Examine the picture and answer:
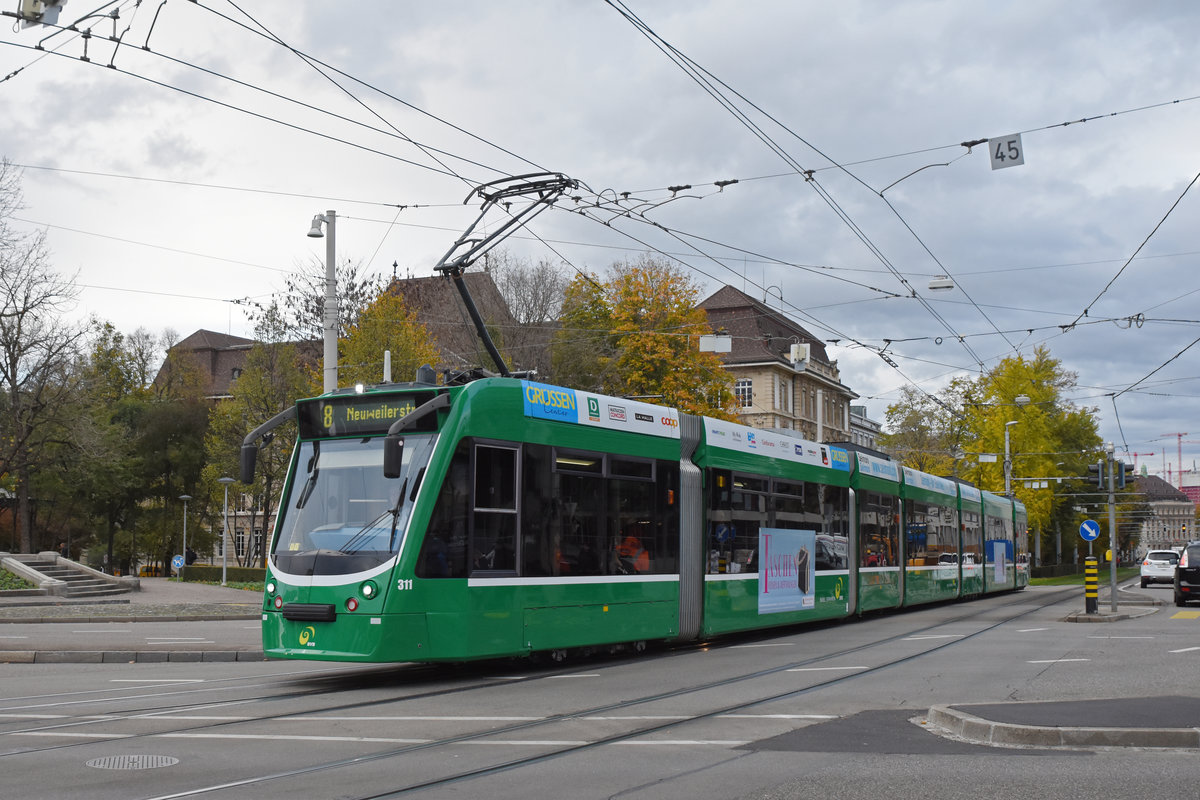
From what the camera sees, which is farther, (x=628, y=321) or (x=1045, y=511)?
(x=1045, y=511)

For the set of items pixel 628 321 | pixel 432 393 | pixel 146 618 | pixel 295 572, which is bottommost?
pixel 146 618

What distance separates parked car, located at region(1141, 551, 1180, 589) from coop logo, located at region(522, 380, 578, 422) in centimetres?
4089

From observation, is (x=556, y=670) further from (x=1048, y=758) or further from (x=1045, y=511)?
(x=1045, y=511)

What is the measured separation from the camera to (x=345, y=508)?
493 inches

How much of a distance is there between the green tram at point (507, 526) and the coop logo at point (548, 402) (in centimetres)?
3

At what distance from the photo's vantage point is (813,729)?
9414 millimetres

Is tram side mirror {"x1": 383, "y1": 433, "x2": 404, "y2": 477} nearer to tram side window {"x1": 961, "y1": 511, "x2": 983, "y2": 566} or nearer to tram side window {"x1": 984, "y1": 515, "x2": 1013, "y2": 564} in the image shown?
tram side window {"x1": 961, "y1": 511, "x2": 983, "y2": 566}

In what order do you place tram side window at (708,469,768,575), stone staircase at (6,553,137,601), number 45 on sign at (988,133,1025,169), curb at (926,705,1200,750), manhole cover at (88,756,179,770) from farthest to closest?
stone staircase at (6,553,137,601)
number 45 on sign at (988,133,1025,169)
tram side window at (708,469,768,575)
curb at (926,705,1200,750)
manhole cover at (88,756,179,770)

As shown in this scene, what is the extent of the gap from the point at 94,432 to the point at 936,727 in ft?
121

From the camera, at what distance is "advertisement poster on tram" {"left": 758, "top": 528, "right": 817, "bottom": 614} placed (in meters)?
19.0

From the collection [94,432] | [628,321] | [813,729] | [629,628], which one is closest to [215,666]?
[629,628]

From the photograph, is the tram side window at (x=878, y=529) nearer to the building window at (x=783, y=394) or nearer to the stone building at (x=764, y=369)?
the stone building at (x=764, y=369)

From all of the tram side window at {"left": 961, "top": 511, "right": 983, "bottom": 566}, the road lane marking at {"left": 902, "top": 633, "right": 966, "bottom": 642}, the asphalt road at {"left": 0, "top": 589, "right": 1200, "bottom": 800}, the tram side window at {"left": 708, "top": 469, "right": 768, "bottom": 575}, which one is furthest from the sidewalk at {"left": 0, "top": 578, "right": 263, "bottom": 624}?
the tram side window at {"left": 961, "top": 511, "right": 983, "bottom": 566}

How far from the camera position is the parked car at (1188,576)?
28797 mm
